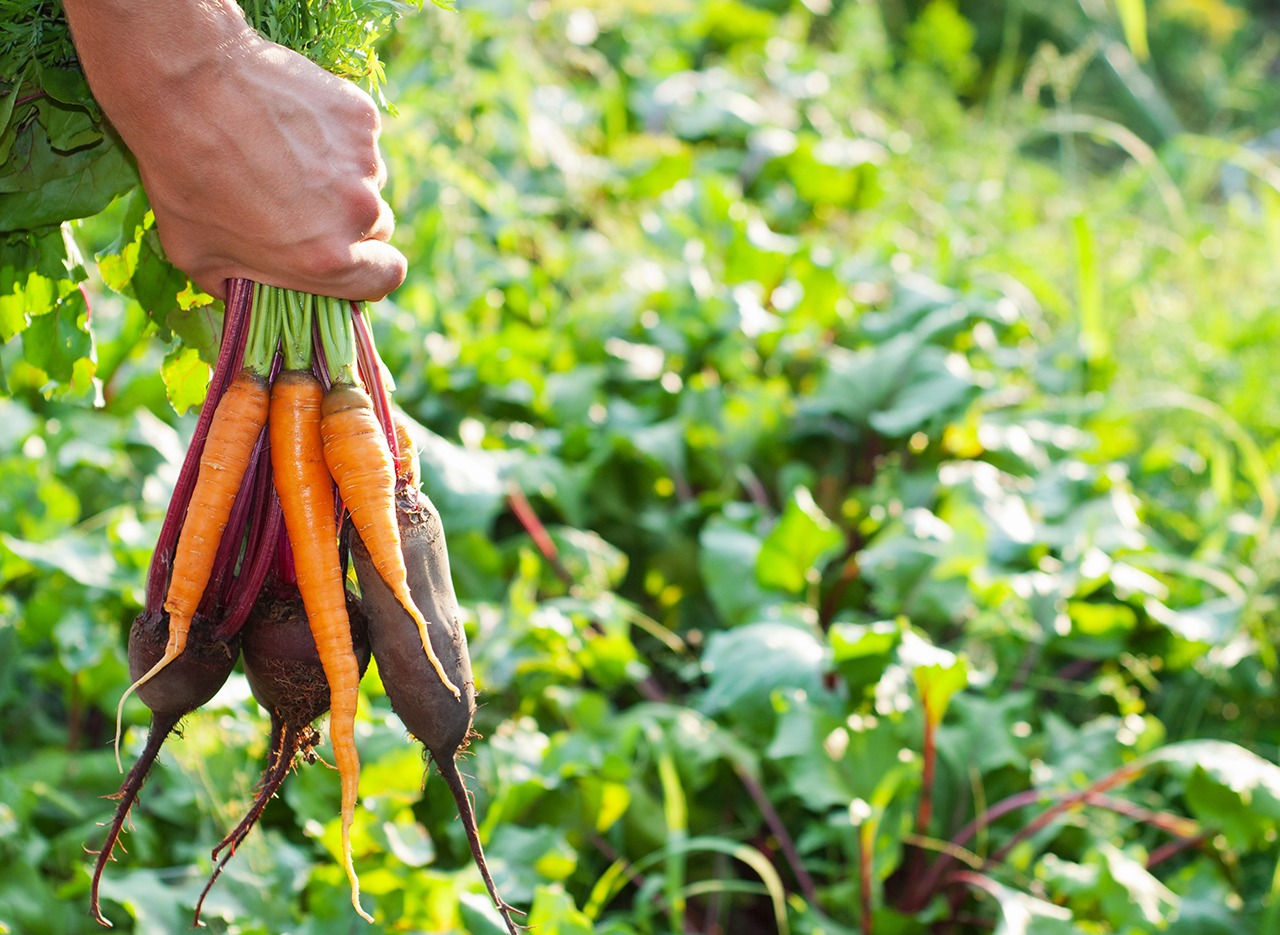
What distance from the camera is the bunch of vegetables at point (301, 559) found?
1188mm

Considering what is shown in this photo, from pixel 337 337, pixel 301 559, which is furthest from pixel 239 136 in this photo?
pixel 301 559

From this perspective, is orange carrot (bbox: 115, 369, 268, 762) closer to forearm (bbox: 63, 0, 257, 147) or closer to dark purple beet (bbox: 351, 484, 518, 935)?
dark purple beet (bbox: 351, 484, 518, 935)

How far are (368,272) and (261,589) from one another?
0.41m

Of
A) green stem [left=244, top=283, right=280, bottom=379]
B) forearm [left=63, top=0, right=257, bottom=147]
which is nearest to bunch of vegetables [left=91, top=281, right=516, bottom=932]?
green stem [left=244, top=283, right=280, bottom=379]

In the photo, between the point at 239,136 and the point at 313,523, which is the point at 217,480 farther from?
the point at 239,136

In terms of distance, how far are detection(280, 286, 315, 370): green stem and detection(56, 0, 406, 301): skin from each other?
1.7 inches

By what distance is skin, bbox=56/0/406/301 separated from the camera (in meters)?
1.06

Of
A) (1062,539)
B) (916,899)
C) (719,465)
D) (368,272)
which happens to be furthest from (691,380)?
(368,272)

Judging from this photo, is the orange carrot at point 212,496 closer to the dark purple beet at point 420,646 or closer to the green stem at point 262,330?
the green stem at point 262,330

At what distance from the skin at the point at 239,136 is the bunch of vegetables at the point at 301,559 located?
84 millimetres

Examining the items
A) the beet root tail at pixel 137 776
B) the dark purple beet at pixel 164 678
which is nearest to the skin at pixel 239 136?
the dark purple beet at pixel 164 678

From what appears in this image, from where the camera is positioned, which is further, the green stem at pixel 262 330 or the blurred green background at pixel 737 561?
the blurred green background at pixel 737 561

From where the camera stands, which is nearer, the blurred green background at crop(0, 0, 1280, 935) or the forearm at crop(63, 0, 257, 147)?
the forearm at crop(63, 0, 257, 147)

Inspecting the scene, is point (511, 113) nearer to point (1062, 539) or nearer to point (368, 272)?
point (1062, 539)
